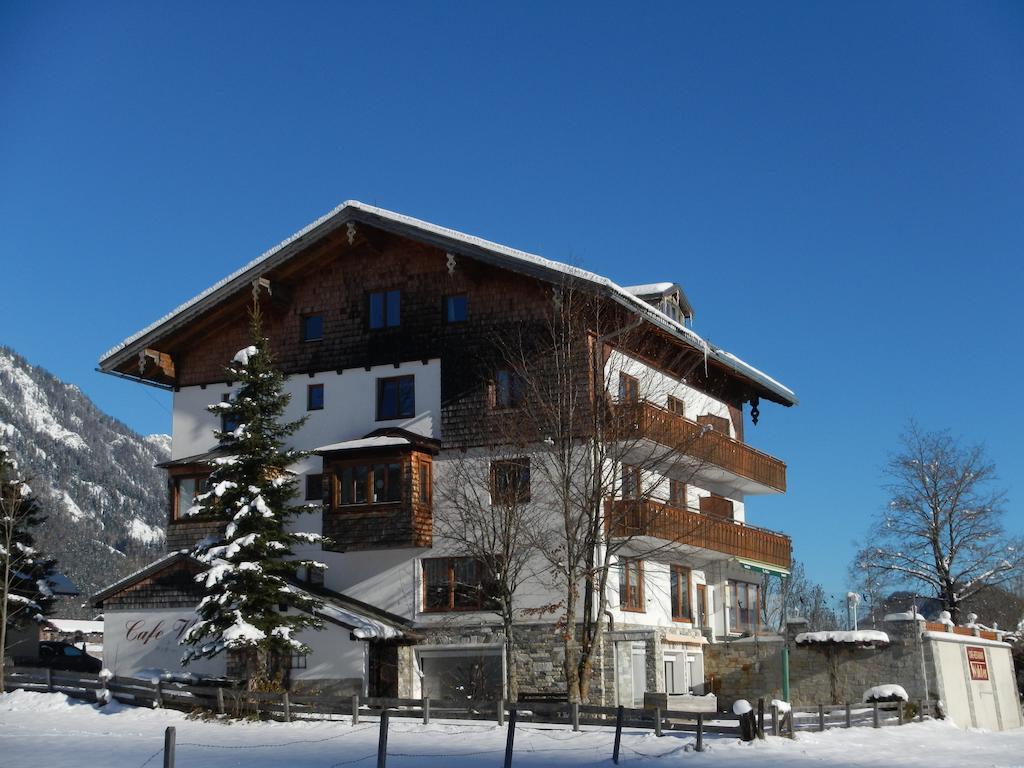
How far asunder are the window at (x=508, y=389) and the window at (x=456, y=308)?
7.86 feet

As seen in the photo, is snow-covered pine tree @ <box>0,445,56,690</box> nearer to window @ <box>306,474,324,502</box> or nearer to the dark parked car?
the dark parked car

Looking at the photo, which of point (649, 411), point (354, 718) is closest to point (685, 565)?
point (649, 411)

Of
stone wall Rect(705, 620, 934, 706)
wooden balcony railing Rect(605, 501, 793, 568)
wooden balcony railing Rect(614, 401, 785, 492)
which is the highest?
wooden balcony railing Rect(614, 401, 785, 492)

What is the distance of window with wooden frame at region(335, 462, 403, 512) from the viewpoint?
37625mm

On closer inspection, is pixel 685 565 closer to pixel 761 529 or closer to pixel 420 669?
pixel 761 529

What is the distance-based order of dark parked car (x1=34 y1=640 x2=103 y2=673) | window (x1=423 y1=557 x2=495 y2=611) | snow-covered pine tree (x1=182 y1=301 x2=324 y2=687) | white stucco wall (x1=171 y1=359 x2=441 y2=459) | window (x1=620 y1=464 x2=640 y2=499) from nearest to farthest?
snow-covered pine tree (x1=182 y1=301 x2=324 y2=687) < window (x1=620 y1=464 x2=640 y2=499) < window (x1=423 y1=557 x2=495 y2=611) < white stucco wall (x1=171 y1=359 x2=441 y2=459) < dark parked car (x1=34 y1=640 x2=103 y2=673)

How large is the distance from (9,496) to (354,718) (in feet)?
57.8

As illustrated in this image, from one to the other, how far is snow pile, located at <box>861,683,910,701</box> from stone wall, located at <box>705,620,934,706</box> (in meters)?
1.29

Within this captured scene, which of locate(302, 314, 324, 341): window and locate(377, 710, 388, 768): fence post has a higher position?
locate(302, 314, 324, 341): window

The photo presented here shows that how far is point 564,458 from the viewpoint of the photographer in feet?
111

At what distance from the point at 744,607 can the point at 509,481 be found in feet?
44.9

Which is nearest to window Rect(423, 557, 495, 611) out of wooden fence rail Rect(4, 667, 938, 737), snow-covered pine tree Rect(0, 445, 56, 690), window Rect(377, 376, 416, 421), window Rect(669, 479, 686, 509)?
window Rect(377, 376, 416, 421)

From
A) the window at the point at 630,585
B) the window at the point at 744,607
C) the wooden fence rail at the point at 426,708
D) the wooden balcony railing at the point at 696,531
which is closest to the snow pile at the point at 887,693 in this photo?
the wooden fence rail at the point at 426,708

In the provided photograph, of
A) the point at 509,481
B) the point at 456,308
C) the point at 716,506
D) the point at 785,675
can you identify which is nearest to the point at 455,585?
the point at 509,481
